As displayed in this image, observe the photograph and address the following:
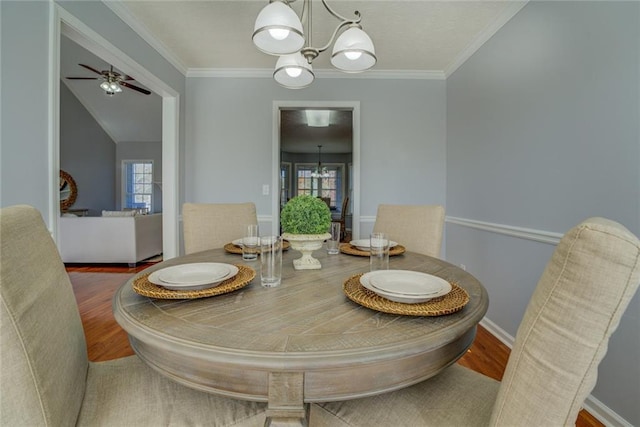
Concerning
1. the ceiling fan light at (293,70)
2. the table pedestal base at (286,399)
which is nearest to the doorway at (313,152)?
the ceiling fan light at (293,70)

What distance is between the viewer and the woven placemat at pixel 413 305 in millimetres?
714

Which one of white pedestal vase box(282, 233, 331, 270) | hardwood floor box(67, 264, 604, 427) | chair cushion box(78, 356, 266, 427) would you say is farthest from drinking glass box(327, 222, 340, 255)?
hardwood floor box(67, 264, 604, 427)

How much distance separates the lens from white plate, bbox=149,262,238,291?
834 mm

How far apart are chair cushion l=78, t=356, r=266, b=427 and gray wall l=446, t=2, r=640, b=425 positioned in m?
1.66

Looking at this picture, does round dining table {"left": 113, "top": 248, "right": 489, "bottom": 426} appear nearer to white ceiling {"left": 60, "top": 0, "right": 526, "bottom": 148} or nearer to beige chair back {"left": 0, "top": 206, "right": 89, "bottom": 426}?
beige chair back {"left": 0, "top": 206, "right": 89, "bottom": 426}

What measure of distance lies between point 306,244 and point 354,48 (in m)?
1.01

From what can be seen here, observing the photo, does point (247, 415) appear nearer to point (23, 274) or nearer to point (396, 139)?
point (23, 274)

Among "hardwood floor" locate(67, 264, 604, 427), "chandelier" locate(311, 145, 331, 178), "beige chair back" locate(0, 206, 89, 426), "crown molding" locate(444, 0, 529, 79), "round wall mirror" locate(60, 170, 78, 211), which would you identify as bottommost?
"hardwood floor" locate(67, 264, 604, 427)

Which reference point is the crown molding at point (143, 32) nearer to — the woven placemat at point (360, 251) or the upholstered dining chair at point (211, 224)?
the upholstered dining chair at point (211, 224)

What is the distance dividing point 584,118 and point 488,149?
856 mm

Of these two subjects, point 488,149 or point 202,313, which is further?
point 488,149

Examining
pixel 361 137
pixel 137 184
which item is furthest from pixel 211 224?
pixel 137 184

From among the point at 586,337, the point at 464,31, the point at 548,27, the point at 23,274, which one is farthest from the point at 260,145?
the point at 586,337

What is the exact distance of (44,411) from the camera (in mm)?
537
